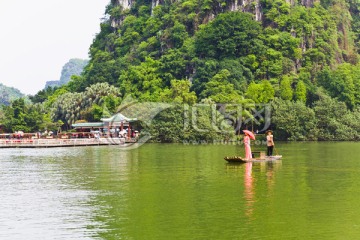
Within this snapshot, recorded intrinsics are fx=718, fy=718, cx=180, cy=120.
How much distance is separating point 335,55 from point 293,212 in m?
85.9

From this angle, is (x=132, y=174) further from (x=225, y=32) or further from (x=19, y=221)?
(x=225, y=32)

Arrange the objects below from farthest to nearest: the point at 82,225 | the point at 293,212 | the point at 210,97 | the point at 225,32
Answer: the point at 225,32 < the point at 210,97 < the point at 293,212 < the point at 82,225

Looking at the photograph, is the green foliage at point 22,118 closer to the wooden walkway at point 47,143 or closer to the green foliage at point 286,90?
the wooden walkway at point 47,143

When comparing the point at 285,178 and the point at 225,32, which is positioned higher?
the point at 225,32

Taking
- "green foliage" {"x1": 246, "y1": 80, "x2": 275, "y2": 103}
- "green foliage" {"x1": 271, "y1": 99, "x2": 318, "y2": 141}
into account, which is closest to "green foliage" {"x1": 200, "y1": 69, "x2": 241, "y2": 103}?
"green foliage" {"x1": 246, "y1": 80, "x2": 275, "y2": 103}

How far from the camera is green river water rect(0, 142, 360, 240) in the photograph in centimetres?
1938

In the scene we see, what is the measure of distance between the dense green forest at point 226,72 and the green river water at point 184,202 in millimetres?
39844

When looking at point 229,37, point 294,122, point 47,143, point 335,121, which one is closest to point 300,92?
point 335,121

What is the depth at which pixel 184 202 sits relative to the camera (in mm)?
24109

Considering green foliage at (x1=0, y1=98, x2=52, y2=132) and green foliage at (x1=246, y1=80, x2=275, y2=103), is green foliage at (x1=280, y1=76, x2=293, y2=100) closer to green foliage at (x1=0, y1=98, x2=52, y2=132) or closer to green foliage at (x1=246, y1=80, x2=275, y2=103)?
green foliage at (x1=246, y1=80, x2=275, y2=103)

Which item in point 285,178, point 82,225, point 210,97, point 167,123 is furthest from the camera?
point 210,97

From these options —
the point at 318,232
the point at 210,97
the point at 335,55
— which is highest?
the point at 335,55

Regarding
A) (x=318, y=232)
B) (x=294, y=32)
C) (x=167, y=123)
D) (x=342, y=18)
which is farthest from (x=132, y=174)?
(x=342, y=18)

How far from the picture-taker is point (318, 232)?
18938mm
